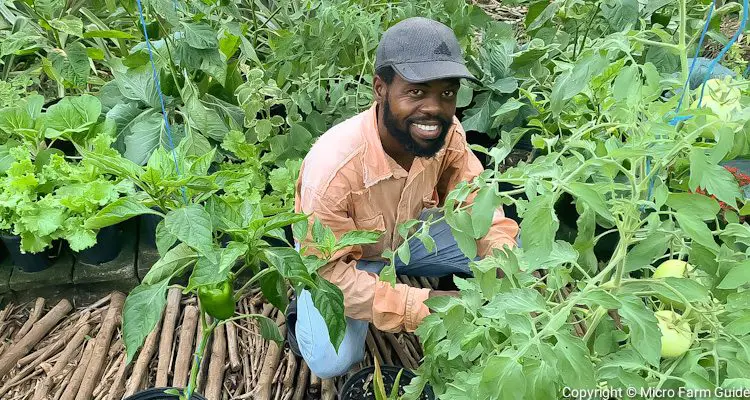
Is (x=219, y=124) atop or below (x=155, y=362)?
atop

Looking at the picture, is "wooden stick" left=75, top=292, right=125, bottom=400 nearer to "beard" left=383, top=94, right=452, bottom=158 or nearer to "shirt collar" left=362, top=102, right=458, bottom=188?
"shirt collar" left=362, top=102, right=458, bottom=188

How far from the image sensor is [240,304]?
7.11 feet

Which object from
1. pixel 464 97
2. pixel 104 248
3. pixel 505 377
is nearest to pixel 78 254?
pixel 104 248

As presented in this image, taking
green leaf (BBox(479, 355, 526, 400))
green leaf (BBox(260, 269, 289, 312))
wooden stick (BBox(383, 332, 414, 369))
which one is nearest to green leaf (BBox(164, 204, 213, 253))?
A: green leaf (BBox(260, 269, 289, 312))

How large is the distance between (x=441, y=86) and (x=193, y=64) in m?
0.89

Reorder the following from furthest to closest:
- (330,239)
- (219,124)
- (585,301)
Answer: (219,124) → (330,239) → (585,301)

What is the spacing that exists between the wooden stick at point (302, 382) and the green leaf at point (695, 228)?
1321mm

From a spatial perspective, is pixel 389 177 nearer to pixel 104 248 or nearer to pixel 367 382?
pixel 367 382

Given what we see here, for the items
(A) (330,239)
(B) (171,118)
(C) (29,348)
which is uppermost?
(A) (330,239)

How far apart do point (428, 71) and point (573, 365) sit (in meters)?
0.82

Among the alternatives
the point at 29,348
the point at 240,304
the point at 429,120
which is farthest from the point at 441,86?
the point at 29,348

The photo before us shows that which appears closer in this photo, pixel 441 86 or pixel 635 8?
pixel 441 86

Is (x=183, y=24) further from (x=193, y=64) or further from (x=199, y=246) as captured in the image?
(x=199, y=246)

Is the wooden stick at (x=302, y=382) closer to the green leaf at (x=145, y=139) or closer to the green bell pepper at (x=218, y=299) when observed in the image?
the green bell pepper at (x=218, y=299)
